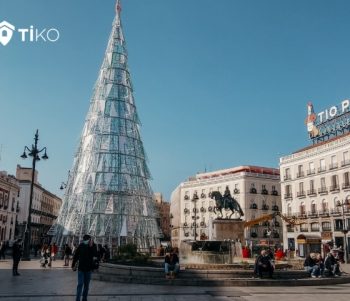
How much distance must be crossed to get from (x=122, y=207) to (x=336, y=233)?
95.3ft

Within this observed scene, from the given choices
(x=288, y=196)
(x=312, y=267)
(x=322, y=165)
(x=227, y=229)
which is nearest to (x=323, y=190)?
(x=322, y=165)

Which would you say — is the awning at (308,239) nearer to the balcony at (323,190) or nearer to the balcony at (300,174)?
the balcony at (323,190)

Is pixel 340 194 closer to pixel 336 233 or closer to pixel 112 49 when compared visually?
pixel 336 233

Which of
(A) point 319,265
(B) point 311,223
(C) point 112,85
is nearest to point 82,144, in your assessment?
(C) point 112,85

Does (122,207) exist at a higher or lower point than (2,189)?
lower

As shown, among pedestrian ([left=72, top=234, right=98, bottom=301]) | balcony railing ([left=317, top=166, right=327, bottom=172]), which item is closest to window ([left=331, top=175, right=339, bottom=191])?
balcony railing ([left=317, top=166, right=327, bottom=172])

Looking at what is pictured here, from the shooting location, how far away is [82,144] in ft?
171

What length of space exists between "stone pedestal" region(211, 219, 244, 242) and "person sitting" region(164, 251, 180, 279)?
562 inches

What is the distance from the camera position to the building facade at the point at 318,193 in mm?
53438

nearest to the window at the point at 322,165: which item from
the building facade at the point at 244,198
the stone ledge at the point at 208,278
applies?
the building facade at the point at 244,198

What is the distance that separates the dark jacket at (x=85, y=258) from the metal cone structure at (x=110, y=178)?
36347 millimetres

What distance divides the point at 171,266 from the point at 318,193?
46.6 meters

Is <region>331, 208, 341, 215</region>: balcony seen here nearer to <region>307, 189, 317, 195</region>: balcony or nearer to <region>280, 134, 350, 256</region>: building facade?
<region>280, 134, 350, 256</region>: building facade

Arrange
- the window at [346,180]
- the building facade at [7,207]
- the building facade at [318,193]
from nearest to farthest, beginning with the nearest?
the window at [346,180] < the building facade at [318,193] < the building facade at [7,207]
